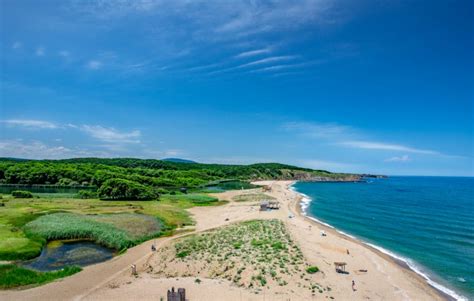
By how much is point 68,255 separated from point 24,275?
345 inches

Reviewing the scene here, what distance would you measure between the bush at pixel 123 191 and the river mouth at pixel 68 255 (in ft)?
145

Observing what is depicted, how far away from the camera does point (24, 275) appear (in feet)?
94.5

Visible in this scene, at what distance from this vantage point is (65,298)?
81.1 feet

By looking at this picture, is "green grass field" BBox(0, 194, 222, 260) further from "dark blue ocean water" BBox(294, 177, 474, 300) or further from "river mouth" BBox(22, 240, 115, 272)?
"dark blue ocean water" BBox(294, 177, 474, 300)

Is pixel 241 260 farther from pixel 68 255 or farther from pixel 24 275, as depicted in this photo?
pixel 68 255

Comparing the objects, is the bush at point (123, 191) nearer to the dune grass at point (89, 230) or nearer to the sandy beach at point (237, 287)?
the dune grass at point (89, 230)

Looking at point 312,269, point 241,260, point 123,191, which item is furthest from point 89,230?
point 123,191

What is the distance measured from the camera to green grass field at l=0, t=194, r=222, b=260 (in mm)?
39344

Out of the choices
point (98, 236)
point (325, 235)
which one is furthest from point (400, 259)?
point (98, 236)

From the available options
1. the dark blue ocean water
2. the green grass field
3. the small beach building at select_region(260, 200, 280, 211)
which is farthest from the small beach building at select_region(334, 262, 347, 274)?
the small beach building at select_region(260, 200, 280, 211)

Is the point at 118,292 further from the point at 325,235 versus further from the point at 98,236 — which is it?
the point at 325,235

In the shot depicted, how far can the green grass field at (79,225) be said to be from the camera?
39.3 metres

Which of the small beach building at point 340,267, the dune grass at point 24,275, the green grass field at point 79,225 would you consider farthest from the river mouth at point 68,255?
the small beach building at point 340,267

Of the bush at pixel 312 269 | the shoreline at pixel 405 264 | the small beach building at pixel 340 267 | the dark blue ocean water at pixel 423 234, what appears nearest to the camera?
the shoreline at pixel 405 264
